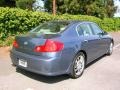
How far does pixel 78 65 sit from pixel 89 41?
0.93 meters

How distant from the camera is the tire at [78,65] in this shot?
621 cm

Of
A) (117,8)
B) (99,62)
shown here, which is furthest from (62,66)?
(117,8)

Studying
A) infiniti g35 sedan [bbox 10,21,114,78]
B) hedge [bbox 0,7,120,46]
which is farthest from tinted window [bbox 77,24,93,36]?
hedge [bbox 0,7,120,46]

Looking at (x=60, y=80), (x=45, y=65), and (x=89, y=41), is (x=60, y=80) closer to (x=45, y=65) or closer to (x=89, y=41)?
(x=45, y=65)

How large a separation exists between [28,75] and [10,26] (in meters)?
4.83

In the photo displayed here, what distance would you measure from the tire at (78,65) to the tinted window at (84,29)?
0.66 meters

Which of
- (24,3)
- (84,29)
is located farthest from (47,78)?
(24,3)

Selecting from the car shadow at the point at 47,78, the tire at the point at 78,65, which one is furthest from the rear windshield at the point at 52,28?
the car shadow at the point at 47,78

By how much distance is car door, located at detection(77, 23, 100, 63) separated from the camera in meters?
6.73

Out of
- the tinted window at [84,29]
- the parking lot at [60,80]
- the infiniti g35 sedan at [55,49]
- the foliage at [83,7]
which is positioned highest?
the foliage at [83,7]

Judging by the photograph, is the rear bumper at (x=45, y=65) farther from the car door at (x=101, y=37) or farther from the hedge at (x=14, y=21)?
the hedge at (x=14, y=21)

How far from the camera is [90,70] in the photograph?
734cm

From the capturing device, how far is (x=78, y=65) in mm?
6445

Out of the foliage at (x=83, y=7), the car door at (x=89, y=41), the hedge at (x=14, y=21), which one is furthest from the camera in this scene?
the foliage at (x=83, y=7)
